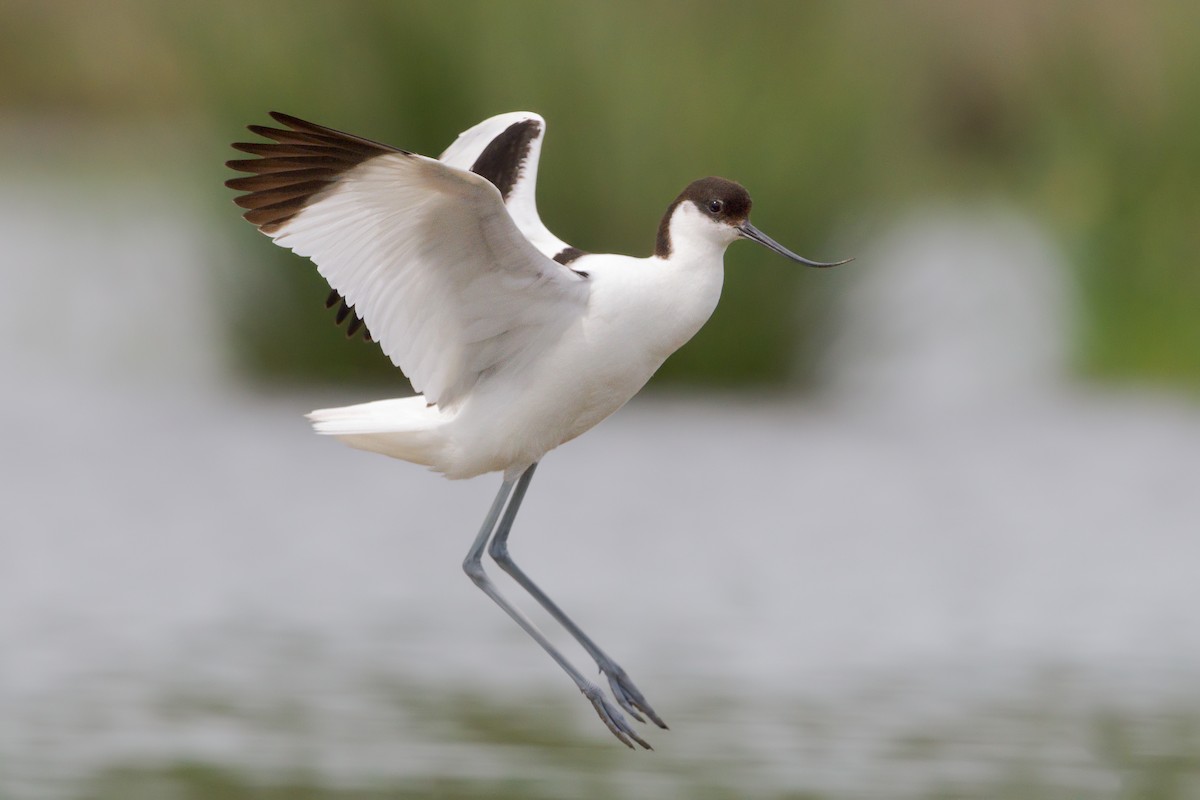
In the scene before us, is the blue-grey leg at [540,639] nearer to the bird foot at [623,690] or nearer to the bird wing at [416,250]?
the bird foot at [623,690]

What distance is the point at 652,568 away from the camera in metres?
9.84

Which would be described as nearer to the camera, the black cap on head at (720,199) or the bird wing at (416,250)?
the bird wing at (416,250)

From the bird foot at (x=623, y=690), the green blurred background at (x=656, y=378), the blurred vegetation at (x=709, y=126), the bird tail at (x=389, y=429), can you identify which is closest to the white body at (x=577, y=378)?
the bird tail at (x=389, y=429)

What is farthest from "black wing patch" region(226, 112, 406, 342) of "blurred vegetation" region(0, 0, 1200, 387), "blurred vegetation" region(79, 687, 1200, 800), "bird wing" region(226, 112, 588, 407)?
"blurred vegetation" region(0, 0, 1200, 387)

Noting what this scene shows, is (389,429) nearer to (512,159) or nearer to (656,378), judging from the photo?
(512,159)

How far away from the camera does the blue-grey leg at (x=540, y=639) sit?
5.69 m

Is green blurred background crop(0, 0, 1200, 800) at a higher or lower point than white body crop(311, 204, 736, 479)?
higher

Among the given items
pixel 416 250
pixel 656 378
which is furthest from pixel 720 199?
pixel 656 378

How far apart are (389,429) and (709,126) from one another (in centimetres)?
732

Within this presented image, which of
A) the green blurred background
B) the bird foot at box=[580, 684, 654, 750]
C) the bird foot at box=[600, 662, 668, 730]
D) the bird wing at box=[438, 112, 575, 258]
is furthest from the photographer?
the green blurred background

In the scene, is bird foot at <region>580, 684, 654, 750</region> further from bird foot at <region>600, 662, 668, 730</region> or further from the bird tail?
the bird tail

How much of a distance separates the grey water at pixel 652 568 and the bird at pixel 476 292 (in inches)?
51.2

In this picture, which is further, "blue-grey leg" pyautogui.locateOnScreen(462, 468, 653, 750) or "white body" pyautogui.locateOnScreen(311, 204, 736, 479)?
"blue-grey leg" pyautogui.locateOnScreen(462, 468, 653, 750)

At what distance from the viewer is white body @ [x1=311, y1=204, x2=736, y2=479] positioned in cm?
545
